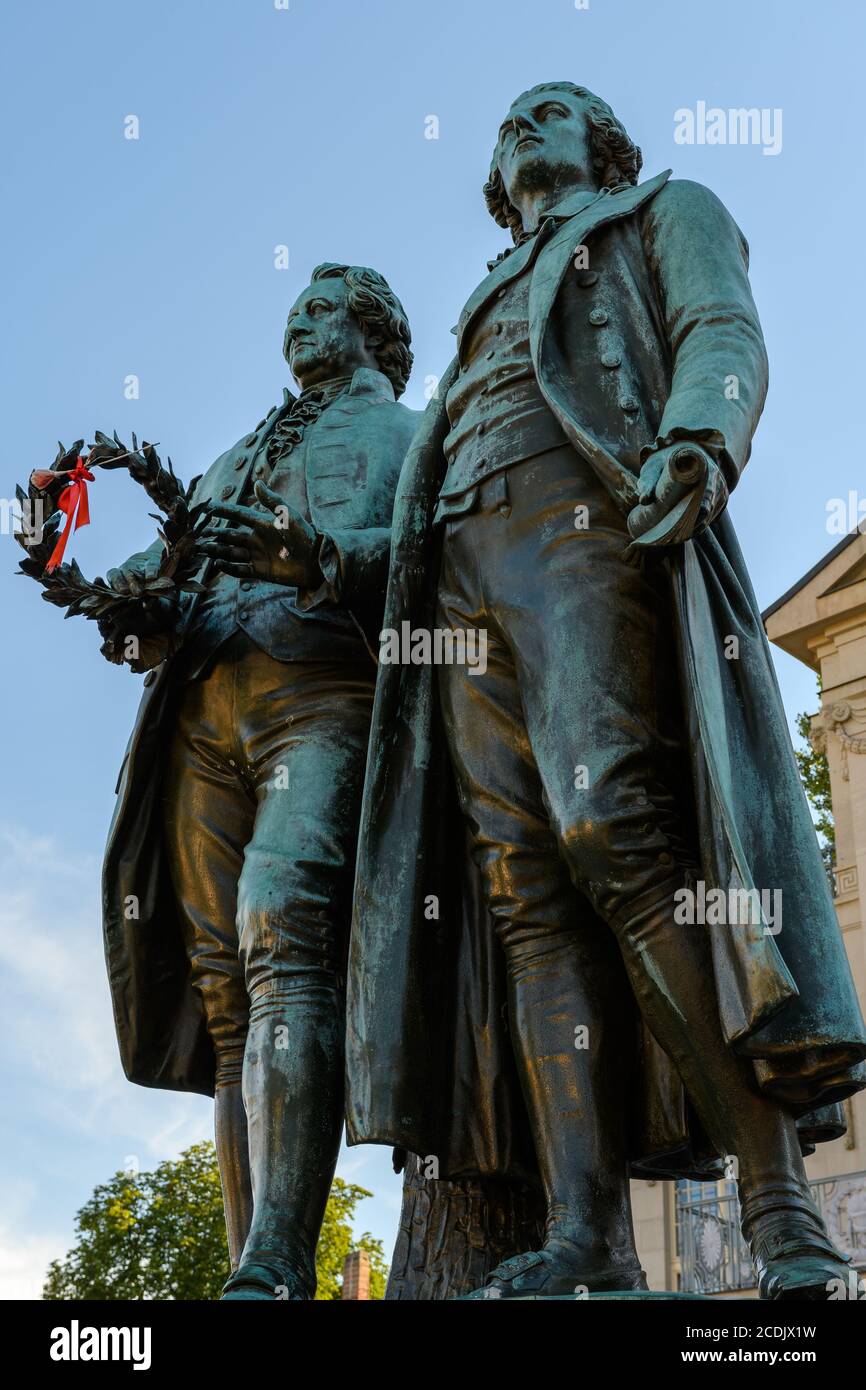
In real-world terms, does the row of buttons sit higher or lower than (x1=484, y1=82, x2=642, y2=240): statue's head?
lower

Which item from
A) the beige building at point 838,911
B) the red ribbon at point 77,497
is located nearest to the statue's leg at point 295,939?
the red ribbon at point 77,497

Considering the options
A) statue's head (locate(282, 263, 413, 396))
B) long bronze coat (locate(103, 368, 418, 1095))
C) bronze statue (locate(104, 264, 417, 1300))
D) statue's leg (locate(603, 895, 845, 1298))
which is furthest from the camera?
statue's head (locate(282, 263, 413, 396))

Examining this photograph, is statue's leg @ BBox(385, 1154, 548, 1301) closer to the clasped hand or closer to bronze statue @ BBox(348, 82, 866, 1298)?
bronze statue @ BBox(348, 82, 866, 1298)

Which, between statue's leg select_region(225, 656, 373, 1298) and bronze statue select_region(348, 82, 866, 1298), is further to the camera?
statue's leg select_region(225, 656, 373, 1298)

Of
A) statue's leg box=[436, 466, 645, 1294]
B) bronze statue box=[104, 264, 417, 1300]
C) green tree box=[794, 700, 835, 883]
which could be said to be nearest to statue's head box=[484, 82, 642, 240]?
bronze statue box=[104, 264, 417, 1300]

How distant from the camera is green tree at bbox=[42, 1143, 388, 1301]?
1217 inches

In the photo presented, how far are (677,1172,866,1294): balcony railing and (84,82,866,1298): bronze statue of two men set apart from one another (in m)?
16.1

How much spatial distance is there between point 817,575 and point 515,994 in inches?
947

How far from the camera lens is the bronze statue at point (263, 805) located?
225 inches

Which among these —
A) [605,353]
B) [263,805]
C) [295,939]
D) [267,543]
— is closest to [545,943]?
[295,939]

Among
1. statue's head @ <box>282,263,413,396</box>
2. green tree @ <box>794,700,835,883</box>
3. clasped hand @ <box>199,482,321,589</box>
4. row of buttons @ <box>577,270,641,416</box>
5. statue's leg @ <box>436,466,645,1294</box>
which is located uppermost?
green tree @ <box>794,700,835,883</box>

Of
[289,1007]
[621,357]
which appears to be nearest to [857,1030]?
[289,1007]

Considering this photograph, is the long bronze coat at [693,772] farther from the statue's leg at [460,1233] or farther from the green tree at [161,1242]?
the green tree at [161,1242]

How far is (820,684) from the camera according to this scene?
94.2ft
